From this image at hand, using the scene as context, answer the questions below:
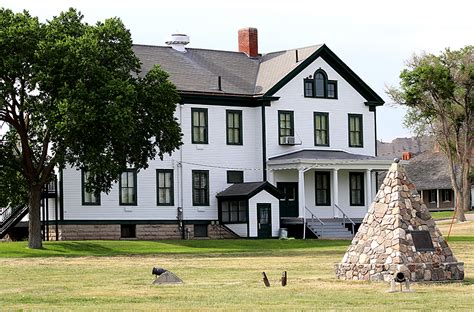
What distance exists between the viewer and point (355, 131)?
72000 mm

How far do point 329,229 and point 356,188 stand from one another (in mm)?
5444

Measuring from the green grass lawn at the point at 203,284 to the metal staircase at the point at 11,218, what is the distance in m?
12.1

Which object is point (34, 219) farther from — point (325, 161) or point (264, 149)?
point (325, 161)

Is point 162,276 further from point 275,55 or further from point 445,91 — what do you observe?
point 445,91

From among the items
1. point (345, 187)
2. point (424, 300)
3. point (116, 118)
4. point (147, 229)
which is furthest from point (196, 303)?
point (345, 187)

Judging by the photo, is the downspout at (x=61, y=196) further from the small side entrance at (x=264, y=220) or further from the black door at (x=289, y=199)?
the black door at (x=289, y=199)

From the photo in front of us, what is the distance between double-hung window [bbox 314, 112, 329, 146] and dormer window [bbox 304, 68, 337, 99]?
3.64 ft

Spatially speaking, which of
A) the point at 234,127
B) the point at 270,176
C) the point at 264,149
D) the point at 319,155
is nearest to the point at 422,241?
the point at 234,127

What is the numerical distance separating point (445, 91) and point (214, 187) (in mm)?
20609

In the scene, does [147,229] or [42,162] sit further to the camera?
[147,229]

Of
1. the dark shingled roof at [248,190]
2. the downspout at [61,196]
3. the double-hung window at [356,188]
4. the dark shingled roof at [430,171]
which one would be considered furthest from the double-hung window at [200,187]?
the dark shingled roof at [430,171]

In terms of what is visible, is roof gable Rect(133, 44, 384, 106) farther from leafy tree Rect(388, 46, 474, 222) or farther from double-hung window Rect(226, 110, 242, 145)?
leafy tree Rect(388, 46, 474, 222)

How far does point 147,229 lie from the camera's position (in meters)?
64.5

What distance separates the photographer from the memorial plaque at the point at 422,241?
97.6 ft
